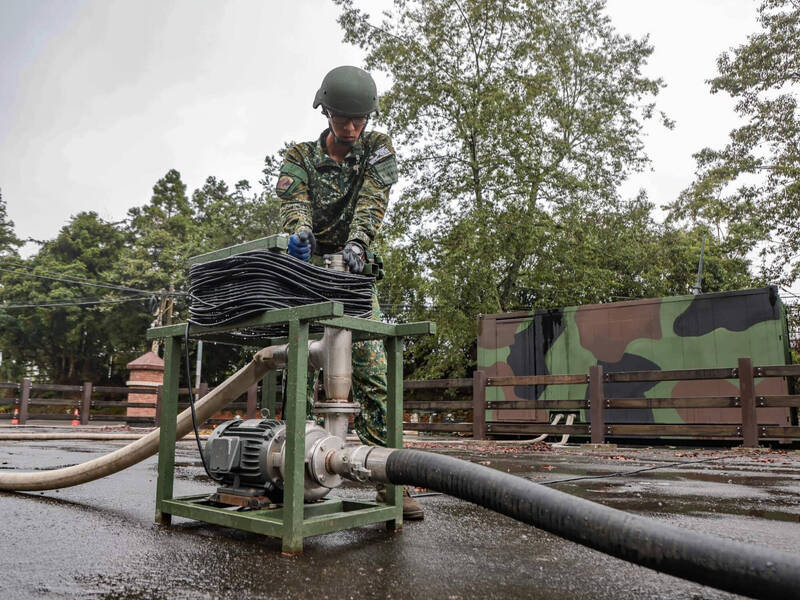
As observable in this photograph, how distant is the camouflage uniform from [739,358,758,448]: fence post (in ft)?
23.8

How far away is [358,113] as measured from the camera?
2.82 meters

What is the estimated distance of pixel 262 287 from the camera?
2.25 metres

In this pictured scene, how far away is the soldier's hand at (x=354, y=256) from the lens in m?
2.53

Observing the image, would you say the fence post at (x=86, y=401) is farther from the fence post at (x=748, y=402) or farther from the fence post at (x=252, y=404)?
the fence post at (x=748, y=402)

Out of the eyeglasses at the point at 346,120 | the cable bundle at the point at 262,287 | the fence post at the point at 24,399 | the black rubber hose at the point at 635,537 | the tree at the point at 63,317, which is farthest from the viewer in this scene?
the tree at the point at 63,317

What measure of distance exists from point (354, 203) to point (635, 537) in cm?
223

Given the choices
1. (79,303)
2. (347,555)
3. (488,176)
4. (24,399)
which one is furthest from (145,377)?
(347,555)

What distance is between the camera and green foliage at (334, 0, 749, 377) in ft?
58.2

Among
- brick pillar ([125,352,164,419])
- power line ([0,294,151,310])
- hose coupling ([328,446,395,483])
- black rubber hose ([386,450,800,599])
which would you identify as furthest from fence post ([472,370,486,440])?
power line ([0,294,151,310])

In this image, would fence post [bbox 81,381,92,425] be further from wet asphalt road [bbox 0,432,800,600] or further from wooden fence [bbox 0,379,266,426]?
wet asphalt road [bbox 0,432,800,600]

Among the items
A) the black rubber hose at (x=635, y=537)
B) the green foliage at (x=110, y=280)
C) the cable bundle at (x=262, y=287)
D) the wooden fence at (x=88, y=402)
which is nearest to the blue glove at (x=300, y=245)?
the cable bundle at (x=262, y=287)

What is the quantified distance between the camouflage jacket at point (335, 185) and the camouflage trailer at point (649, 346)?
367 inches

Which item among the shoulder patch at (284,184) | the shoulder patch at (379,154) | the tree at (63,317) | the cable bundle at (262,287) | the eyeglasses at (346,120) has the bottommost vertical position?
the cable bundle at (262,287)

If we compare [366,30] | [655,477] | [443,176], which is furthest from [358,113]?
[366,30]
